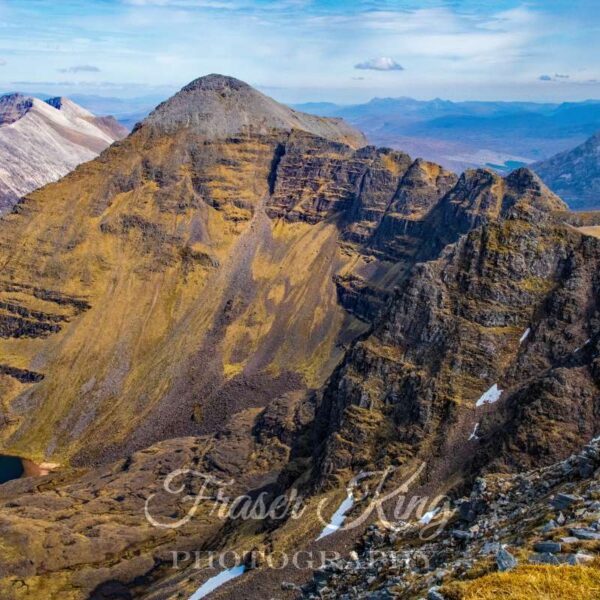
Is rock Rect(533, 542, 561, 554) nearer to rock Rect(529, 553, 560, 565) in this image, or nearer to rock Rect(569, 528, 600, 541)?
rock Rect(529, 553, 560, 565)

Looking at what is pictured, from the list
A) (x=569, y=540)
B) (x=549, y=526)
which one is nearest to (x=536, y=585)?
(x=569, y=540)

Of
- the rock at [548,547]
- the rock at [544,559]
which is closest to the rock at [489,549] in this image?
the rock at [548,547]

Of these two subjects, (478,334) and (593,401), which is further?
(478,334)

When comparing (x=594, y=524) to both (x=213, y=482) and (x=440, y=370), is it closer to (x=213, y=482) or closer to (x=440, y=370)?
(x=440, y=370)

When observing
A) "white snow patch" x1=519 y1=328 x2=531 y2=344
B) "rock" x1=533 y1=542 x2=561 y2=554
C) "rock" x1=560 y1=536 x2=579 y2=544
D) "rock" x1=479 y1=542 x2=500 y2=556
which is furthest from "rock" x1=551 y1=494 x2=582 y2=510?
"white snow patch" x1=519 y1=328 x2=531 y2=344

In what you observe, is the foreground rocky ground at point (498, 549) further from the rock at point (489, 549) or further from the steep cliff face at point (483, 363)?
the steep cliff face at point (483, 363)

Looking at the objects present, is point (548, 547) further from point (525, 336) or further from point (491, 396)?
point (525, 336)

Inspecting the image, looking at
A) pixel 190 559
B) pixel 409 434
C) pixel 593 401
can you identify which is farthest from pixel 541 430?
pixel 190 559
